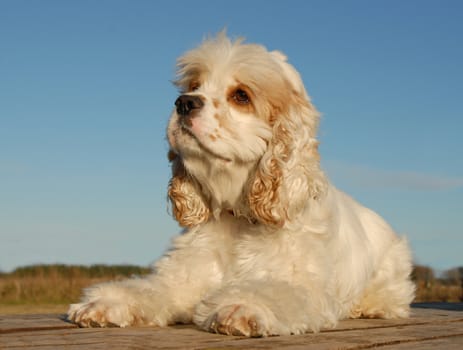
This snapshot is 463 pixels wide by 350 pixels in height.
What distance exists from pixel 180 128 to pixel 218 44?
86cm

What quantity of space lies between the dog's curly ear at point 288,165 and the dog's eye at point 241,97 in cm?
22

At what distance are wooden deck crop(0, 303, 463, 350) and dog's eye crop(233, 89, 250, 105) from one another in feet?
4.92

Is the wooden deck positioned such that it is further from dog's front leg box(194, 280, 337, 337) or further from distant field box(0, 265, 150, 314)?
distant field box(0, 265, 150, 314)

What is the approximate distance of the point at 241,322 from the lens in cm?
379

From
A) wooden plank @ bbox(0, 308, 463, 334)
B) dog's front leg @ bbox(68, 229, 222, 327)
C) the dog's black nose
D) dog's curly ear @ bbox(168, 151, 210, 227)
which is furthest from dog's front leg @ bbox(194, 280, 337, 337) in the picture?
the dog's black nose

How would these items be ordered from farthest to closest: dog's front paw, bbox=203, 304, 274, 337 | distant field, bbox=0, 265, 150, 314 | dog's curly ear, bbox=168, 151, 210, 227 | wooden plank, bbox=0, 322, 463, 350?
distant field, bbox=0, 265, 150, 314
dog's curly ear, bbox=168, 151, 210, 227
dog's front paw, bbox=203, 304, 274, 337
wooden plank, bbox=0, 322, 463, 350

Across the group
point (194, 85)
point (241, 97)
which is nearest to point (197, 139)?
point (241, 97)

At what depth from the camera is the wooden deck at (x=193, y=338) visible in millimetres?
3383

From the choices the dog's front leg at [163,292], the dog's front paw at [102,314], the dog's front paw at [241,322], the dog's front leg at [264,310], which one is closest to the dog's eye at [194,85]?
the dog's front leg at [163,292]

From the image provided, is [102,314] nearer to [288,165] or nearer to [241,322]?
[241,322]

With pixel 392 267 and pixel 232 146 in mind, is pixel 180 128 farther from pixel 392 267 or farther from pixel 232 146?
pixel 392 267

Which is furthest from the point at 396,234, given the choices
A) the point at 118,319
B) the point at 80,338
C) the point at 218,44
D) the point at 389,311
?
the point at 80,338

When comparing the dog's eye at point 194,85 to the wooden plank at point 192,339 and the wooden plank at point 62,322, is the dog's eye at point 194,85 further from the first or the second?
the wooden plank at point 62,322

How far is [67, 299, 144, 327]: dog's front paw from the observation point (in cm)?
423
